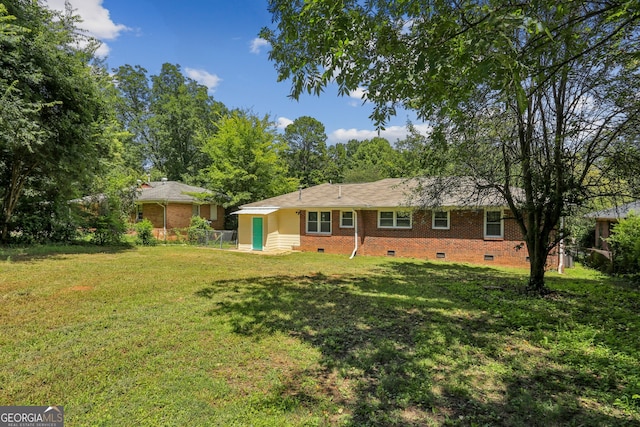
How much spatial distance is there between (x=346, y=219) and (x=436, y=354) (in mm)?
12983

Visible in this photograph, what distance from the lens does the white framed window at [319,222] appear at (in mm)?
17812

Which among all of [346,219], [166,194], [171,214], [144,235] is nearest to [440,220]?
[346,219]

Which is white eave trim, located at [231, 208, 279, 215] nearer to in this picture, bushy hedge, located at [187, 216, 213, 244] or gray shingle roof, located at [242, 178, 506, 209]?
gray shingle roof, located at [242, 178, 506, 209]

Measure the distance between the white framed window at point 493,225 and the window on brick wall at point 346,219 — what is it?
20.2 ft

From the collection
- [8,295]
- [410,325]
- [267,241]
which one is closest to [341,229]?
[267,241]

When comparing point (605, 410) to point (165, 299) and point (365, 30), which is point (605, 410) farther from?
point (165, 299)

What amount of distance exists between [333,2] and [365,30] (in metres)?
0.61

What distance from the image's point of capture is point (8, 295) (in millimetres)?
6914

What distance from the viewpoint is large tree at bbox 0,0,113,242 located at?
10.8m

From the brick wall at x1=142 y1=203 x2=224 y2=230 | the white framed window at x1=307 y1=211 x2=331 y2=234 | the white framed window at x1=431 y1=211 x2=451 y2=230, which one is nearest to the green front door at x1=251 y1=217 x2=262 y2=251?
the white framed window at x1=307 y1=211 x2=331 y2=234

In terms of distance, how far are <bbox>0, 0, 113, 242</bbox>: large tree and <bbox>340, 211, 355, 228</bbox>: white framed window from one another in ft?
36.8

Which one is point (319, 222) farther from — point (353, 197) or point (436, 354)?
point (436, 354)

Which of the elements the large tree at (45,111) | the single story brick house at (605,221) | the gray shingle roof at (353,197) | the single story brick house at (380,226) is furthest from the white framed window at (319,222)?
the single story brick house at (605,221)

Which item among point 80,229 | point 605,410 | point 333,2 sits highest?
point 333,2
